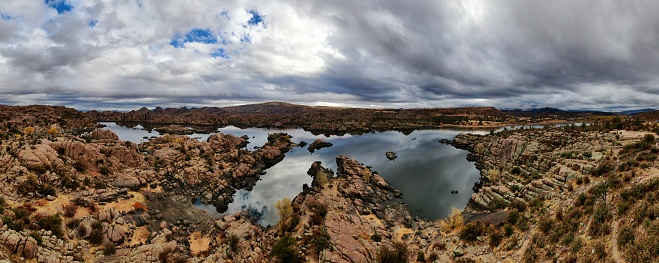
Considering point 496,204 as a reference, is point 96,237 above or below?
below

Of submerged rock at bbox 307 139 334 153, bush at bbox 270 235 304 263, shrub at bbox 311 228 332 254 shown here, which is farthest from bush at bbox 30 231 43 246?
submerged rock at bbox 307 139 334 153

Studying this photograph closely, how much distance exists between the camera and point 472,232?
24016 mm

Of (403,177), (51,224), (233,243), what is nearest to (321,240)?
(233,243)

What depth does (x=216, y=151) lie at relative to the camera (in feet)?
216

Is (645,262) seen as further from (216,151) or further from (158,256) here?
(216,151)

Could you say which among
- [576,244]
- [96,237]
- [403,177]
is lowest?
[403,177]

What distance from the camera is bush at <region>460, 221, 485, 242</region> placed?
23709 millimetres

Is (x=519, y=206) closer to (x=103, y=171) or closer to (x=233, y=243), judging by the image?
(x=233, y=243)

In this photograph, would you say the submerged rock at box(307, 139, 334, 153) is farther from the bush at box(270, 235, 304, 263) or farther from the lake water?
the bush at box(270, 235, 304, 263)

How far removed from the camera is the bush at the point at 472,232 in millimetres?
23709

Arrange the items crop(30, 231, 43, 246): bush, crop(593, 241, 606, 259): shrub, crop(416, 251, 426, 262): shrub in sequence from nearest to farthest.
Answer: crop(593, 241, 606, 259): shrub → crop(30, 231, 43, 246): bush → crop(416, 251, 426, 262): shrub

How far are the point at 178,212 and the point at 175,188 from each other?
8.65 meters

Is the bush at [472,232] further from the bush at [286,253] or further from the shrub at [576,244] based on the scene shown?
the bush at [286,253]

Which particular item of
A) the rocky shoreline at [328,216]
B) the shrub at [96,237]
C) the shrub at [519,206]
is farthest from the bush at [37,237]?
the shrub at [519,206]
